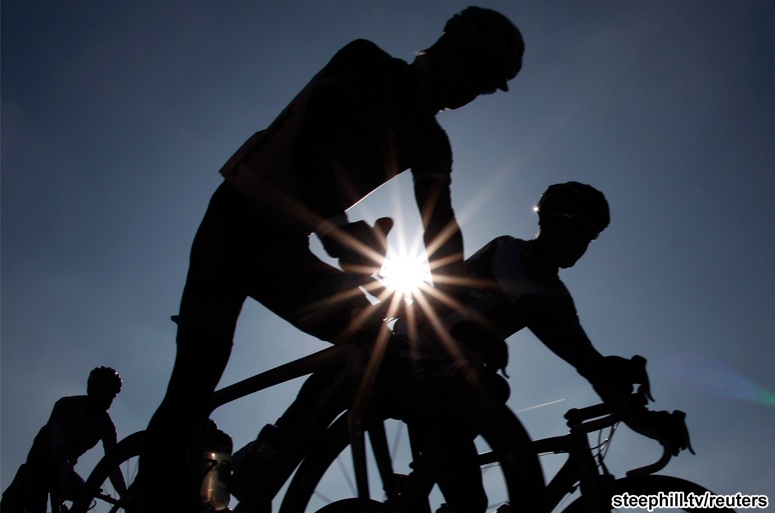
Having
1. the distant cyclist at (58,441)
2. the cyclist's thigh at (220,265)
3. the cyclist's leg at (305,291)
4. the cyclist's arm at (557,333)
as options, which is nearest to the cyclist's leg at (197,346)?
the cyclist's thigh at (220,265)

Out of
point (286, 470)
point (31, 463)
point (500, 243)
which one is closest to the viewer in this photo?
point (286, 470)

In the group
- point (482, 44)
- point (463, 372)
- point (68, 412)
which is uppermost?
point (68, 412)

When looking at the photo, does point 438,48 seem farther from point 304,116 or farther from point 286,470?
point 286,470

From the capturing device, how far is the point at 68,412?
7.60m

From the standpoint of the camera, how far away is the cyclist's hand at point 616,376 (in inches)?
138

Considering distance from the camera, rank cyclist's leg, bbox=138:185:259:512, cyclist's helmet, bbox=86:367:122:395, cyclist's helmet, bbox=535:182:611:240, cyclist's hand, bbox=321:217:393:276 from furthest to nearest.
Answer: cyclist's helmet, bbox=86:367:122:395 < cyclist's helmet, bbox=535:182:611:240 < cyclist's leg, bbox=138:185:259:512 < cyclist's hand, bbox=321:217:393:276

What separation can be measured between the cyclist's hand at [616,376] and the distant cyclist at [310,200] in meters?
1.27

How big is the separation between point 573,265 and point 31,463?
241 inches

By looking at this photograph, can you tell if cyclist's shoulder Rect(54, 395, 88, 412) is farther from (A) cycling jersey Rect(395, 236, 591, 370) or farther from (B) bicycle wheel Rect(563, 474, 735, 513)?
(B) bicycle wheel Rect(563, 474, 735, 513)

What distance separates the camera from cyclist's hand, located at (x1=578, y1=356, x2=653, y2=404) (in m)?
3.50

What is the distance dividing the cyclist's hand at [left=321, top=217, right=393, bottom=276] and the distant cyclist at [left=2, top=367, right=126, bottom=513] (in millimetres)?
5208

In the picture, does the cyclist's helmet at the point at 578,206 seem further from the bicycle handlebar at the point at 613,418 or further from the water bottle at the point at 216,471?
the water bottle at the point at 216,471

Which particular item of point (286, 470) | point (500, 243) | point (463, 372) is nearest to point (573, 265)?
point (500, 243)

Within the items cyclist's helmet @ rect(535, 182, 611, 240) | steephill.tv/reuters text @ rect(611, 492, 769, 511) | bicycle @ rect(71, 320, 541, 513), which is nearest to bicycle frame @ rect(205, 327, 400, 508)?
bicycle @ rect(71, 320, 541, 513)
